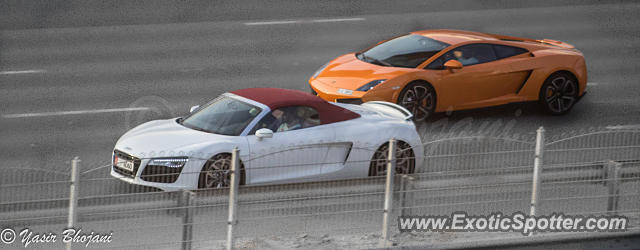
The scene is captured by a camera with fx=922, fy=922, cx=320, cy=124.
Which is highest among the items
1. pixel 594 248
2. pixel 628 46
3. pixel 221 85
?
pixel 628 46

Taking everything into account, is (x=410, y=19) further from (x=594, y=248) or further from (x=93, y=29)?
(x=594, y=248)

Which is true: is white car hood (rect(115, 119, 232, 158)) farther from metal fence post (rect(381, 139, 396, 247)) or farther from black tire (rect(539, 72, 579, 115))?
black tire (rect(539, 72, 579, 115))

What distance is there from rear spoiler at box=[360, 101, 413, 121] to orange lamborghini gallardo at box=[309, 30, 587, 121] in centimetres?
98

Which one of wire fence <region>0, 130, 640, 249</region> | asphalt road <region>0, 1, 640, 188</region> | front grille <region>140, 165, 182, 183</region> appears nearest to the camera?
wire fence <region>0, 130, 640, 249</region>

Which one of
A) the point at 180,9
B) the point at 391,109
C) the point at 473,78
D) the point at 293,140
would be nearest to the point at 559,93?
the point at 473,78

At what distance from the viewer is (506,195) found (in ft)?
29.3

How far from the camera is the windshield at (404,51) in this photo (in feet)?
46.3

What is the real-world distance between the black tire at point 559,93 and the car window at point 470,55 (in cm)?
105

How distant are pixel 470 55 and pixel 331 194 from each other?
6.66 meters

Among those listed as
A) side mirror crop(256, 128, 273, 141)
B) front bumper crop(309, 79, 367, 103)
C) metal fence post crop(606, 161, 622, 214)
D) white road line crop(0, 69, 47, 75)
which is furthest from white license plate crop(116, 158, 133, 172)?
white road line crop(0, 69, 47, 75)

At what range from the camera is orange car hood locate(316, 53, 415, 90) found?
13617 mm

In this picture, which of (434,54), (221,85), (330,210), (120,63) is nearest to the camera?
(330,210)

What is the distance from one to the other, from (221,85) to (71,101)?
2.62m

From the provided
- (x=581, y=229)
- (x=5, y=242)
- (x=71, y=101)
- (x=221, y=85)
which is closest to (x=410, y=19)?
(x=221, y=85)
